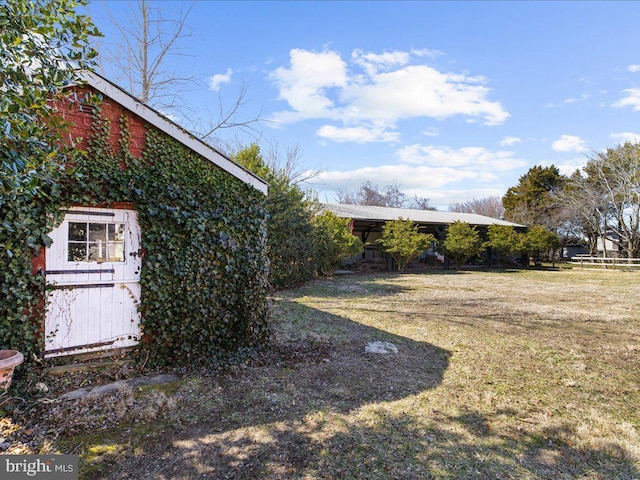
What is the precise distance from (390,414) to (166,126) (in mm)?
4283

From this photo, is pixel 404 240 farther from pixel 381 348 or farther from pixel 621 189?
pixel 621 189

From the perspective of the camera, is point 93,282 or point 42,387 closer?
point 42,387

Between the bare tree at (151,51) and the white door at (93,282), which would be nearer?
the white door at (93,282)

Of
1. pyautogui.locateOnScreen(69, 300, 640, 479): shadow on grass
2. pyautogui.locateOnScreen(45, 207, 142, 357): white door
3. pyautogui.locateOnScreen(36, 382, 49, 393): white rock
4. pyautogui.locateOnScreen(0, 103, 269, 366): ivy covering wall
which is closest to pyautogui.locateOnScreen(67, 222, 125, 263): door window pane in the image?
pyautogui.locateOnScreen(45, 207, 142, 357): white door

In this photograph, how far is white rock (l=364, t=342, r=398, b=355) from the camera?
506 cm

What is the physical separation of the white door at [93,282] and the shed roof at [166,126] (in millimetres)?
1184

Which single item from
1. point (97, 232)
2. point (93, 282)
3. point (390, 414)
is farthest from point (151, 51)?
point (390, 414)

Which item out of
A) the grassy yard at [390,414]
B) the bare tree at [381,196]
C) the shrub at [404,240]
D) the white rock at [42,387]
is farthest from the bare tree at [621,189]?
the white rock at [42,387]

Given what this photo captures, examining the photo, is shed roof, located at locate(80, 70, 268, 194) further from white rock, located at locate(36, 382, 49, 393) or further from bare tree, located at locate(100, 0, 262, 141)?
bare tree, located at locate(100, 0, 262, 141)

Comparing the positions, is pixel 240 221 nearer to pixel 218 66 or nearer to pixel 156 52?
pixel 218 66

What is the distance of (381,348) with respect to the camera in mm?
5152

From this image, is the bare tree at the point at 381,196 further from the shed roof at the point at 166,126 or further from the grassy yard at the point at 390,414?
the shed roof at the point at 166,126

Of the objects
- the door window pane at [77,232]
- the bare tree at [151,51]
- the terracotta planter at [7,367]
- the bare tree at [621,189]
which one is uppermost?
the bare tree at [151,51]

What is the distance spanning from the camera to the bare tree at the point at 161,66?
41.9 ft
